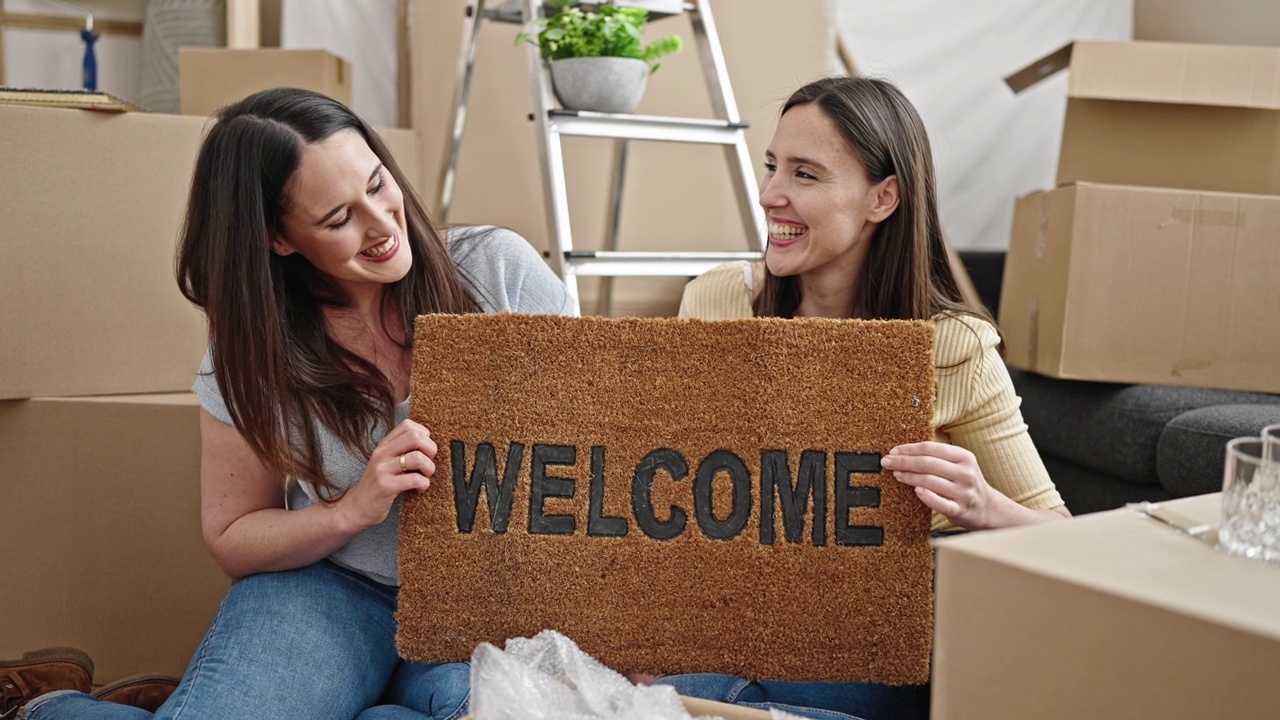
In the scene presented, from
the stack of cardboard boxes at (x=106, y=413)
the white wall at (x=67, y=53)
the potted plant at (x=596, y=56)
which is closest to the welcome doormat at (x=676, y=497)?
the stack of cardboard boxes at (x=106, y=413)

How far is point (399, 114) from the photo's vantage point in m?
2.79

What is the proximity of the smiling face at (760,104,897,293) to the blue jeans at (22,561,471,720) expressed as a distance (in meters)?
0.66

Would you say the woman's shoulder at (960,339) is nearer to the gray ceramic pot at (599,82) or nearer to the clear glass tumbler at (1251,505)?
the clear glass tumbler at (1251,505)

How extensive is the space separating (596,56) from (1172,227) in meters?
1.09

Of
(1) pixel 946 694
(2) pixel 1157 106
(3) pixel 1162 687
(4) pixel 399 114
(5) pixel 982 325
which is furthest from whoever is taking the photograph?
(4) pixel 399 114

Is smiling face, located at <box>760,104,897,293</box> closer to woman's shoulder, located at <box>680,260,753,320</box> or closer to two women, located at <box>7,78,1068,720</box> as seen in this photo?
two women, located at <box>7,78,1068,720</box>

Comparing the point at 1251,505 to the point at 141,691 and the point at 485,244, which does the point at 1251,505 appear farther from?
the point at 141,691

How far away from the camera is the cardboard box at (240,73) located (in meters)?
2.10

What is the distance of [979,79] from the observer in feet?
10.5

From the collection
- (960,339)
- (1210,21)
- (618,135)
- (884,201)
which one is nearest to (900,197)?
(884,201)

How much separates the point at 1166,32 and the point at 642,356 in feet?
8.72

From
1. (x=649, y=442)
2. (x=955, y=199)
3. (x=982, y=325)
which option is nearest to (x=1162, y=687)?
(x=649, y=442)

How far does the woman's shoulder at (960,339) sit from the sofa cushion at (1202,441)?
2.17 ft

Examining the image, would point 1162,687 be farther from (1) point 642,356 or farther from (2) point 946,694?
(1) point 642,356
